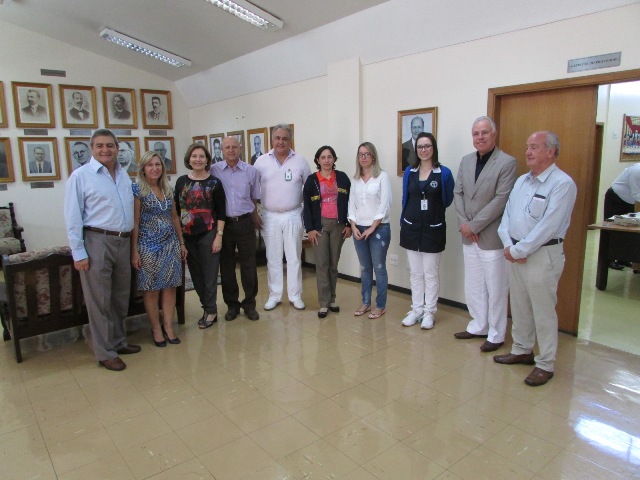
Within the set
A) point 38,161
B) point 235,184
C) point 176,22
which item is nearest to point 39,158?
point 38,161

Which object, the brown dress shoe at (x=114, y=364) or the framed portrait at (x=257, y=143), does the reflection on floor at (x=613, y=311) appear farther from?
the framed portrait at (x=257, y=143)

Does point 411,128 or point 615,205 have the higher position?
point 411,128

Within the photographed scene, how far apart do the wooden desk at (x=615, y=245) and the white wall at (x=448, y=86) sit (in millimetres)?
1721

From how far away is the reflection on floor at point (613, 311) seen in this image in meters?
3.72

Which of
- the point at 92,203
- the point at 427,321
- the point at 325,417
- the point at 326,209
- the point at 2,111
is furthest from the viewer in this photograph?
the point at 2,111

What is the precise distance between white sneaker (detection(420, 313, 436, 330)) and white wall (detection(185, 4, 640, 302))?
63cm

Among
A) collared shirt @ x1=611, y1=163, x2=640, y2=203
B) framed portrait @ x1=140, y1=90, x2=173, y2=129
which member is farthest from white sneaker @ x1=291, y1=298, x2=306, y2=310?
framed portrait @ x1=140, y1=90, x2=173, y2=129

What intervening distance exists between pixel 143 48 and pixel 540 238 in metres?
5.91

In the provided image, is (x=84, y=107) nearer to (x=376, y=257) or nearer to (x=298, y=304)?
(x=298, y=304)

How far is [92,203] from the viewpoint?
10.1 ft

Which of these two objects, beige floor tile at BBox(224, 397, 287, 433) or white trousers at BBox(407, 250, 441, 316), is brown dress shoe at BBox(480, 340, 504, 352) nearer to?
white trousers at BBox(407, 250, 441, 316)

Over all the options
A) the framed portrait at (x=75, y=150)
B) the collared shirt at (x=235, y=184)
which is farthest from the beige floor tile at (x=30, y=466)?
the framed portrait at (x=75, y=150)

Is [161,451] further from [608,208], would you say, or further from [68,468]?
[608,208]

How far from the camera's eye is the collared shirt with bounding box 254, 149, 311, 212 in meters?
4.29
